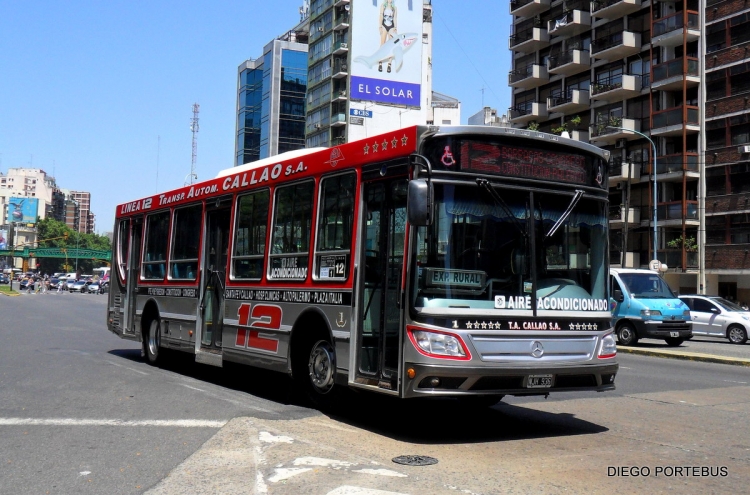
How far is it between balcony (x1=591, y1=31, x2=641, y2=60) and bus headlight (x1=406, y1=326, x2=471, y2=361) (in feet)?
166

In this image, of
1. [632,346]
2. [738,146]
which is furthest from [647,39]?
[632,346]

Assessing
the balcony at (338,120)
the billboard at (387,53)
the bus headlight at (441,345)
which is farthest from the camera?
the balcony at (338,120)

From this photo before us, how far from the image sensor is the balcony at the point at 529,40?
63219 millimetres

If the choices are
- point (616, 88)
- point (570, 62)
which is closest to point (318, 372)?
point (616, 88)

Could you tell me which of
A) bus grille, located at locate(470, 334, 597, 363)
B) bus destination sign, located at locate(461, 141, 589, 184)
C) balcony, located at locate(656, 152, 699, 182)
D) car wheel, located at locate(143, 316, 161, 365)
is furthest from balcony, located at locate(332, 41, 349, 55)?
bus grille, located at locate(470, 334, 597, 363)

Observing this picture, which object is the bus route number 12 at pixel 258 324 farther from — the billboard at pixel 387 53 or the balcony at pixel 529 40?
the balcony at pixel 529 40

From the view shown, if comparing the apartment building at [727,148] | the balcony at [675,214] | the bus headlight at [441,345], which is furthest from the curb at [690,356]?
the balcony at [675,214]

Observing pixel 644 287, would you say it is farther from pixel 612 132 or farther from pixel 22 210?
pixel 22 210

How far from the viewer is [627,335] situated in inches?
948

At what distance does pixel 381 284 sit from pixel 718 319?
2341cm

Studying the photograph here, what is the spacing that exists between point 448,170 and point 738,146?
145ft

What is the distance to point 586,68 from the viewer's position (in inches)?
2325

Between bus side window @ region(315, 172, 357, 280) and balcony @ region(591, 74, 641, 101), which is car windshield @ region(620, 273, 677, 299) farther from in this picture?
balcony @ region(591, 74, 641, 101)

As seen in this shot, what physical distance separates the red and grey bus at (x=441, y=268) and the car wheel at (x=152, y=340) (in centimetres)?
440
